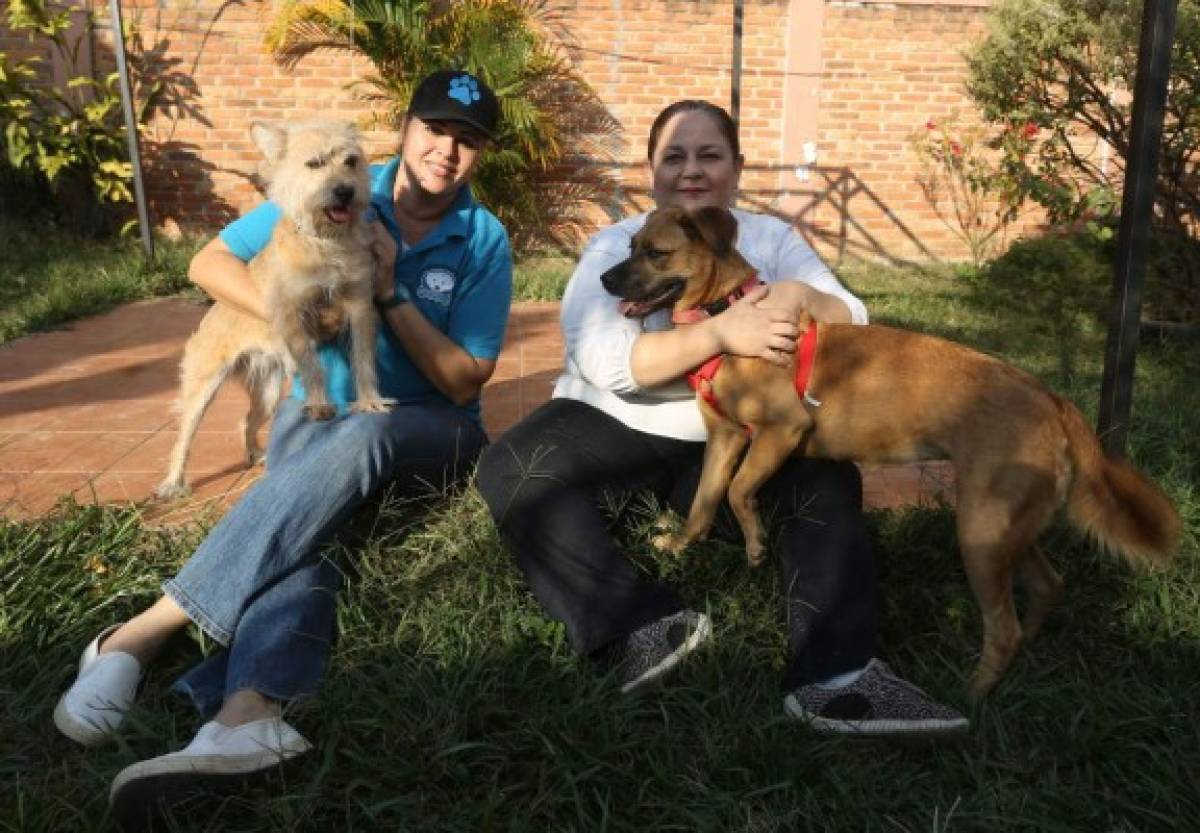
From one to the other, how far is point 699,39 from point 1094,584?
8781mm

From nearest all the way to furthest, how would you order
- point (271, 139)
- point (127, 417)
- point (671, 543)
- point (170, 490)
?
point (671, 543) → point (271, 139) → point (170, 490) → point (127, 417)

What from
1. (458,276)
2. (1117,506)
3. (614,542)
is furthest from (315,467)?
(1117,506)

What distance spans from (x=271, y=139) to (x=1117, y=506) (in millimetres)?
2813

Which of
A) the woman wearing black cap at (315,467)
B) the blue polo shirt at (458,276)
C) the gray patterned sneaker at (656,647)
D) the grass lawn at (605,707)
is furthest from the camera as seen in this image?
the blue polo shirt at (458,276)

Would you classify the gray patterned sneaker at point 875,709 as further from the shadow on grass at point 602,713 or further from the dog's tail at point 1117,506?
the dog's tail at point 1117,506

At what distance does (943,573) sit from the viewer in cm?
286

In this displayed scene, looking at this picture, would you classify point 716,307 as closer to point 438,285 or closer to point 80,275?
point 438,285

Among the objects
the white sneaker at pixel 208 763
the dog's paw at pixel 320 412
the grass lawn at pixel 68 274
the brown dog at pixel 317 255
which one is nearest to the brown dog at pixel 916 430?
the brown dog at pixel 317 255

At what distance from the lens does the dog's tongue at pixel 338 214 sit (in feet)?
9.78

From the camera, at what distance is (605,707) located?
2.17 m

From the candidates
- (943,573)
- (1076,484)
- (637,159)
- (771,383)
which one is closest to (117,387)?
(771,383)

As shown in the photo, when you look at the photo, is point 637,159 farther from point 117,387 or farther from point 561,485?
point 561,485

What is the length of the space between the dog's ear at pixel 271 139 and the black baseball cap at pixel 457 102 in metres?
0.55

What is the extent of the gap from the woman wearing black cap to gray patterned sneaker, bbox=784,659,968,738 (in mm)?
1161
